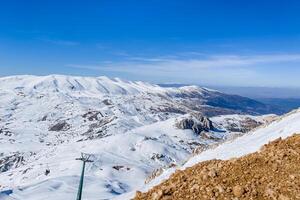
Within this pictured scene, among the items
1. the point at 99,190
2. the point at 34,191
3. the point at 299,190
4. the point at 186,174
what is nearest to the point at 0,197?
the point at 34,191

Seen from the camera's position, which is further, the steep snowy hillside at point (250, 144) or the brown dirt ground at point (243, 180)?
the steep snowy hillside at point (250, 144)

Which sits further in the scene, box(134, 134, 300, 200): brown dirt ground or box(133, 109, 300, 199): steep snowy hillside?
box(133, 109, 300, 199): steep snowy hillside

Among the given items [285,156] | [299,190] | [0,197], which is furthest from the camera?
[0,197]

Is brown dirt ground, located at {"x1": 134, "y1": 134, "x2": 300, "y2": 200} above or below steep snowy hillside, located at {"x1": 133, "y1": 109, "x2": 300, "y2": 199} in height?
above

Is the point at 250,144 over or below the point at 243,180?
below

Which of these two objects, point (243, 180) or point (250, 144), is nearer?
point (243, 180)

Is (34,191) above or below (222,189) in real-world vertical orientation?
below

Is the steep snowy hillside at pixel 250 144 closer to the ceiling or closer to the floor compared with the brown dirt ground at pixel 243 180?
closer to the floor

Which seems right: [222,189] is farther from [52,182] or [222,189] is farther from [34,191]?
[52,182]
